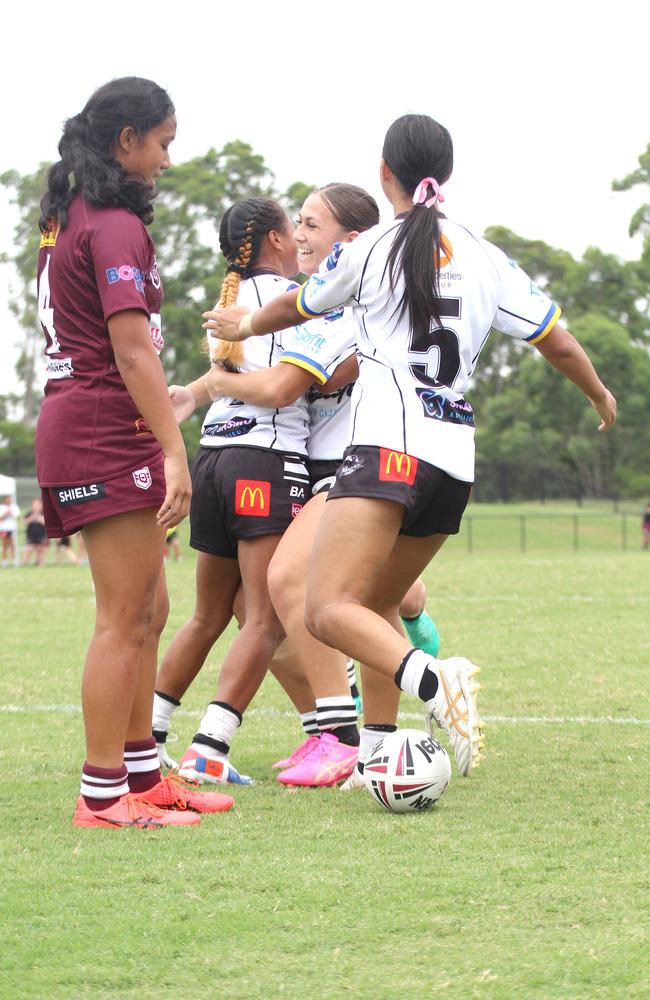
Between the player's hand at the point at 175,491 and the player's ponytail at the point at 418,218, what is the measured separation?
2.77 ft

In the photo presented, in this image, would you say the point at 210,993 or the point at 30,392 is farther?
the point at 30,392

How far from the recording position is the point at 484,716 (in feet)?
20.7

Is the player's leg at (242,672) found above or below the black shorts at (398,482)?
below

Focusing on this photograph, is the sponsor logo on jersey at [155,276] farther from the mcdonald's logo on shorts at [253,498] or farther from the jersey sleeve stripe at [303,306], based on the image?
the mcdonald's logo on shorts at [253,498]

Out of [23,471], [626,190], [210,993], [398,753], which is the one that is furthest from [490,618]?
[23,471]

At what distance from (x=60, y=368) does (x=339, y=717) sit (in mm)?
1685

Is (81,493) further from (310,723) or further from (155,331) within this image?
(310,723)

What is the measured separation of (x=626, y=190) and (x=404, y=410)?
178ft

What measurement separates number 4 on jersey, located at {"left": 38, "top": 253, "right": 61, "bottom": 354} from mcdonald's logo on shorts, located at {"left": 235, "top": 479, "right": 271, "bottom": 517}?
3.45 feet

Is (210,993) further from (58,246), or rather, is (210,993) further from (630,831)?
(58,246)

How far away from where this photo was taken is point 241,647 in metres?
4.98

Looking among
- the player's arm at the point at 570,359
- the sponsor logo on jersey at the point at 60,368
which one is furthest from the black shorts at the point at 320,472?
the sponsor logo on jersey at the point at 60,368

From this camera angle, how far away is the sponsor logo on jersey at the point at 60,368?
4.11 metres

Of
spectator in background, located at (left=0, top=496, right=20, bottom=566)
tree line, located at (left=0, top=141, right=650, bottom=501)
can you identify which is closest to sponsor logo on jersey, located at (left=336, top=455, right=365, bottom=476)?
spectator in background, located at (left=0, top=496, right=20, bottom=566)
